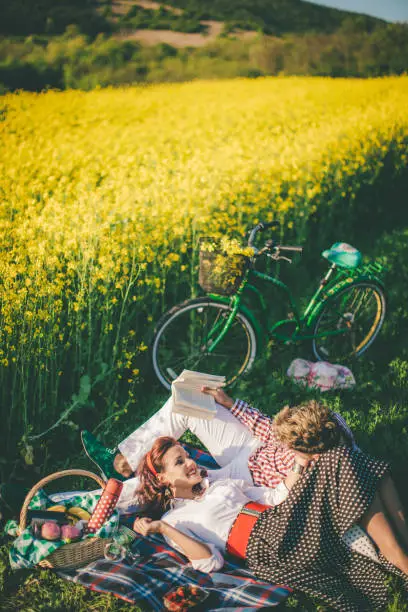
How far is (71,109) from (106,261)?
679 centimetres

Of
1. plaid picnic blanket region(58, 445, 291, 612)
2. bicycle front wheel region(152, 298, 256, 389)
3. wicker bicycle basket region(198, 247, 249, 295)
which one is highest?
wicker bicycle basket region(198, 247, 249, 295)

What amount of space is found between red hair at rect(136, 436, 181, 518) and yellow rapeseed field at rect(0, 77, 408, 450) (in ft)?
3.00

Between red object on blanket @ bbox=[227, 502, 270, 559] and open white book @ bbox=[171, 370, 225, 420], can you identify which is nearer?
red object on blanket @ bbox=[227, 502, 270, 559]

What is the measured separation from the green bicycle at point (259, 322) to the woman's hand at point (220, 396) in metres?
0.72

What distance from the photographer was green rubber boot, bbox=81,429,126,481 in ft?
11.2

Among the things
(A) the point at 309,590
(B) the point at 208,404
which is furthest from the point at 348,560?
(B) the point at 208,404

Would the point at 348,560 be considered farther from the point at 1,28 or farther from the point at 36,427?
the point at 1,28

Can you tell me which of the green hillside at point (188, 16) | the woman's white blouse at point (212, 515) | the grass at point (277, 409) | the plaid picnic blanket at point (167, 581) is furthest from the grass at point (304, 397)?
the green hillside at point (188, 16)

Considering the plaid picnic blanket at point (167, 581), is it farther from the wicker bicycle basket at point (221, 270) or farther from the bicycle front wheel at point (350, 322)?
the bicycle front wheel at point (350, 322)

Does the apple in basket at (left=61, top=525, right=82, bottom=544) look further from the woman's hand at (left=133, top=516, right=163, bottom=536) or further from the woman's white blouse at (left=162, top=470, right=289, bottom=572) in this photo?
the woman's white blouse at (left=162, top=470, right=289, bottom=572)

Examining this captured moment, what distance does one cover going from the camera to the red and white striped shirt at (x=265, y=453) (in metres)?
3.35

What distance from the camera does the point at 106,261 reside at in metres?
4.14

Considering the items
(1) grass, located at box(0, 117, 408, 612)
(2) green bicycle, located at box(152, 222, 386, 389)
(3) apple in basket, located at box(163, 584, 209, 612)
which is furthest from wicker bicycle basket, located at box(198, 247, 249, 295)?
(3) apple in basket, located at box(163, 584, 209, 612)

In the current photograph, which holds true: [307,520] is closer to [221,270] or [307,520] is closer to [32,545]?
[32,545]
